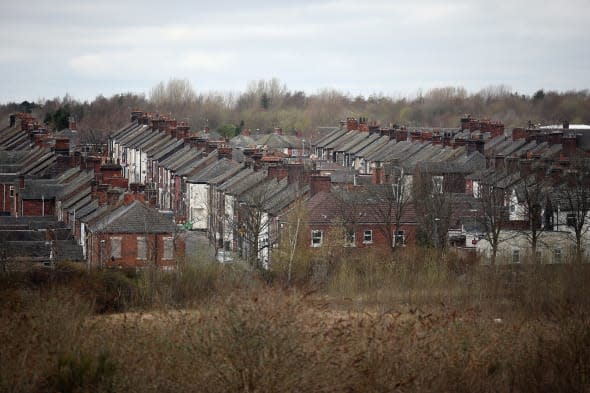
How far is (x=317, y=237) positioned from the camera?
45969mm

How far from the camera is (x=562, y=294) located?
33125 millimetres

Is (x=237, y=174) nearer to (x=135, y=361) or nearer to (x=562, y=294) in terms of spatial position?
(x=562, y=294)

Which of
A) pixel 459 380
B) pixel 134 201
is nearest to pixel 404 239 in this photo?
pixel 134 201

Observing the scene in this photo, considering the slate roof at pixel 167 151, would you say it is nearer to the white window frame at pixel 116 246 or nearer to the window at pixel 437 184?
the window at pixel 437 184

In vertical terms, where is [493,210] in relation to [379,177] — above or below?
below

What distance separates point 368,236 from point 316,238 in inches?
96.1

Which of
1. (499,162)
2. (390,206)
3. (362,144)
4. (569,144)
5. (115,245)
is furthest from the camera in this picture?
(362,144)

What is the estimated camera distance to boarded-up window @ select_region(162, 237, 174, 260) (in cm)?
4284

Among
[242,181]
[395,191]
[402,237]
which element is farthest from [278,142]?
[402,237]

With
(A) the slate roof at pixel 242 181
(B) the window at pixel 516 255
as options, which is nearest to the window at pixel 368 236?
(B) the window at pixel 516 255

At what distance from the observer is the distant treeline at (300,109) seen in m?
150

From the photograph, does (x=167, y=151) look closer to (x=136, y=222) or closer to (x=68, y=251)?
(x=68, y=251)

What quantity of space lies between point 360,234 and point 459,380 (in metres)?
23.9

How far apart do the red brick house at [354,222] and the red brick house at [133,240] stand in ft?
18.8
